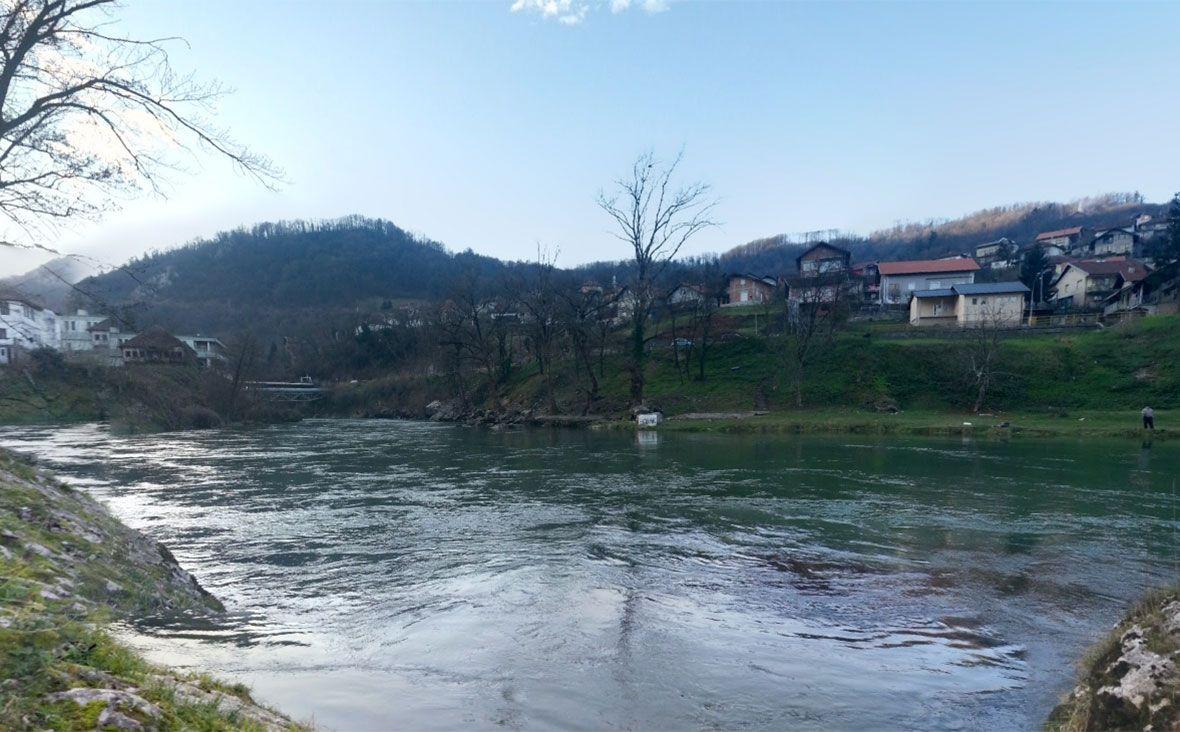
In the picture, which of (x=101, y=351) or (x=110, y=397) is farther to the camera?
(x=101, y=351)

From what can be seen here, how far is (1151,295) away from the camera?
58.8 m

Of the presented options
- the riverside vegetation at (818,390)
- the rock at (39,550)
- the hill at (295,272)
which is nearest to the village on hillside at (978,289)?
the riverside vegetation at (818,390)

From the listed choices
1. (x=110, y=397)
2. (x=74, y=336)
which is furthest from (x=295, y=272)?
(x=110, y=397)

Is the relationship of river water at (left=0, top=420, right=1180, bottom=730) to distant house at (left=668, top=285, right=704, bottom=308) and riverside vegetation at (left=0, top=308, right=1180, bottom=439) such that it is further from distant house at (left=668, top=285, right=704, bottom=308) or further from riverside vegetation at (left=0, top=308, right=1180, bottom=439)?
distant house at (left=668, top=285, right=704, bottom=308)

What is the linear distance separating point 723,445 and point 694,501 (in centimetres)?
1487

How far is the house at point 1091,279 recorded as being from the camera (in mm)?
68500

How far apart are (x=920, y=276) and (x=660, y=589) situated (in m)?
80.2

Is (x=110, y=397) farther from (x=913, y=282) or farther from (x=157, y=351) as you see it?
(x=913, y=282)

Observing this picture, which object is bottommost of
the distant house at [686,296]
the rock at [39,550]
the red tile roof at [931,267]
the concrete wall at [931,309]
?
the rock at [39,550]

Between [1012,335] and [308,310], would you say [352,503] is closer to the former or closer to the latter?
[1012,335]

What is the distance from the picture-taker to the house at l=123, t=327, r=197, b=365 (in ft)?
192

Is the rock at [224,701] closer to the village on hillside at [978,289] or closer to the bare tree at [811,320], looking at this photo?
the bare tree at [811,320]

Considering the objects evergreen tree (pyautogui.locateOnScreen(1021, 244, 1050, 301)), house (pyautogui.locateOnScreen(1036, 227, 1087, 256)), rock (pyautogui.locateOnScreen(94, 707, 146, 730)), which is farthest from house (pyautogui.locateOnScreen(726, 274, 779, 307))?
rock (pyautogui.locateOnScreen(94, 707, 146, 730))

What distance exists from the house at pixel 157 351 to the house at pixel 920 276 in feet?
253
